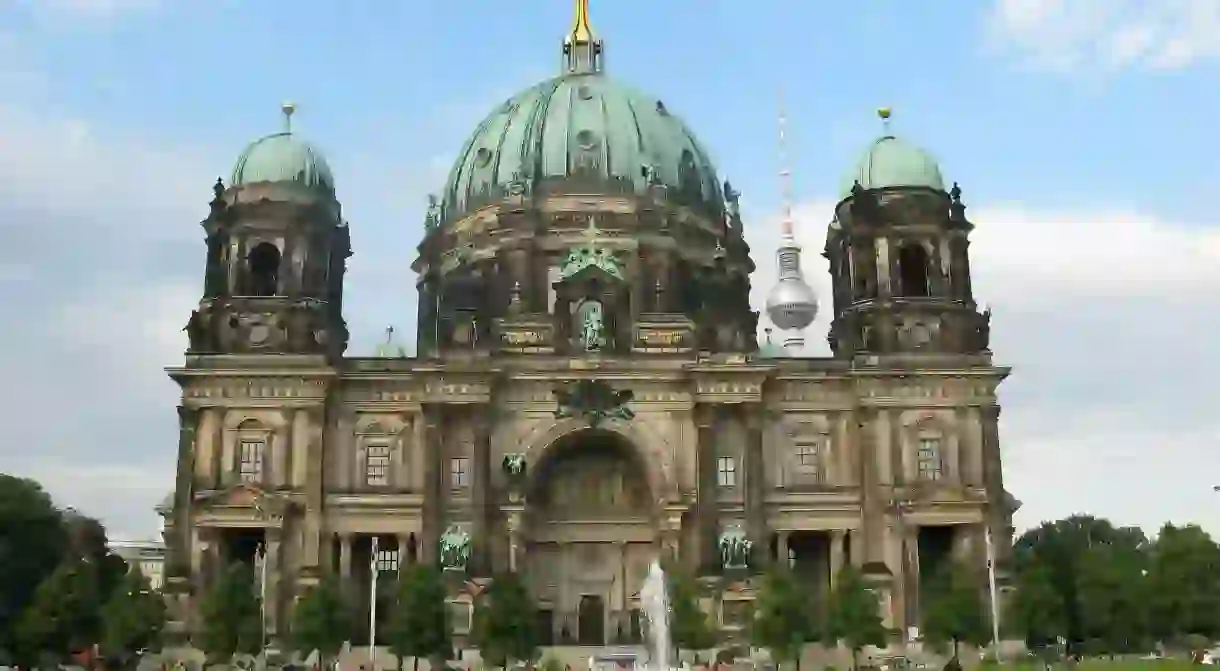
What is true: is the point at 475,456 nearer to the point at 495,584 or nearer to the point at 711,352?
the point at 495,584

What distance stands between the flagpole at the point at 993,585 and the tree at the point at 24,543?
37.3m

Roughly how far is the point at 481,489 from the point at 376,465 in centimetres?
509

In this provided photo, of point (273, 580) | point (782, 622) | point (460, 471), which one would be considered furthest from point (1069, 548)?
point (273, 580)

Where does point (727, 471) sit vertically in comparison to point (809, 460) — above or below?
below

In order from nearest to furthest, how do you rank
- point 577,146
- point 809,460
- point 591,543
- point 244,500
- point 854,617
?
point 854,617 → point 244,500 → point 809,460 → point 591,543 → point 577,146

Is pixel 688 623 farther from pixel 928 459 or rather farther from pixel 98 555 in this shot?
pixel 98 555

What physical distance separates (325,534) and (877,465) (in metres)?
24.0

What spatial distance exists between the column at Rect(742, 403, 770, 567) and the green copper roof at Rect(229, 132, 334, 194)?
900 inches

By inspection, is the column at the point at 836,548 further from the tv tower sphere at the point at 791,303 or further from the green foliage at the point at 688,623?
the tv tower sphere at the point at 791,303

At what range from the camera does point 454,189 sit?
242 ft

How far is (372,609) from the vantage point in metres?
52.6

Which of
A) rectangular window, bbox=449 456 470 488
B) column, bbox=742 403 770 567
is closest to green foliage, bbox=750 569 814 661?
column, bbox=742 403 770 567

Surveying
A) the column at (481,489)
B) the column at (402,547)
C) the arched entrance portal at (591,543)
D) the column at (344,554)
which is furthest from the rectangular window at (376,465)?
the arched entrance portal at (591,543)

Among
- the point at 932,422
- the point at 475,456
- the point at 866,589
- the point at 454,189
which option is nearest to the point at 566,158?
the point at 454,189
